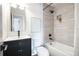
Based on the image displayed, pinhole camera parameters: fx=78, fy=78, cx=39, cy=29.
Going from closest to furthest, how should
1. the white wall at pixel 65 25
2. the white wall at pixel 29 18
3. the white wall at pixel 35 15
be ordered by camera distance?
the white wall at pixel 29 18, the white wall at pixel 35 15, the white wall at pixel 65 25

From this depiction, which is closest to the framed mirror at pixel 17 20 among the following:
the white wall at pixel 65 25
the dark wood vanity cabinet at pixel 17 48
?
the dark wood vanity cabinet at pixel 17 48

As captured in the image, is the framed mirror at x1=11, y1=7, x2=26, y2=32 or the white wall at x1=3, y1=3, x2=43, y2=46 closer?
the white wall at x1=3, y1=3, x2=43, y2=46

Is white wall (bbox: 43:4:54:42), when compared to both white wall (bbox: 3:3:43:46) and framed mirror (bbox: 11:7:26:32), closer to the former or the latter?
white wall (bbox: 3:3:43:46)

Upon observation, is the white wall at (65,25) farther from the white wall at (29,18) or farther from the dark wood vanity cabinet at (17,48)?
the dark wood vanity cabinet at (17,48)

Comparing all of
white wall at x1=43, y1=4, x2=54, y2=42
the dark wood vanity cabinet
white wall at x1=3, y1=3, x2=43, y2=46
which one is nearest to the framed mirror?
white wall at x1=3, y1=3, x2=43, y2=46

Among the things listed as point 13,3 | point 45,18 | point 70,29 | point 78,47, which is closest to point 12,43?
point 13,3

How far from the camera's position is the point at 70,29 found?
2686 mm

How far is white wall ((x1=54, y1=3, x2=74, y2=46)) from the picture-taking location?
2656mm

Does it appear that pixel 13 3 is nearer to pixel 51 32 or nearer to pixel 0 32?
pixel 0 32

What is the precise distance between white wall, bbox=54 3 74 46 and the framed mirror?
58.7 inches

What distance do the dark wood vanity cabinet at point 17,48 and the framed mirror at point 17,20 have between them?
42cm

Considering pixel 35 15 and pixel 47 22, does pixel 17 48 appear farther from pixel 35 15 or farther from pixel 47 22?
pixel 47 22

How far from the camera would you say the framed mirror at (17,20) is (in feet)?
6.72

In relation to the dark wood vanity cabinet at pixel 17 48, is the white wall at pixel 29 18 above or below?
above
